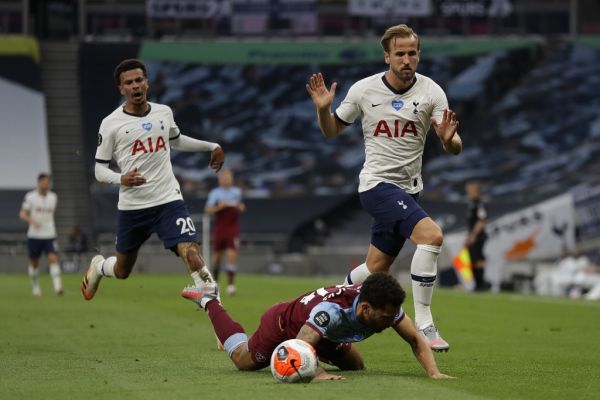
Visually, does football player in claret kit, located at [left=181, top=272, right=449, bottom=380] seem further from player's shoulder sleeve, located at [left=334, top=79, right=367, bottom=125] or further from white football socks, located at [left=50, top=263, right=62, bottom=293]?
white football socks, located at [left=50, top=263, right=62, bottom=293]

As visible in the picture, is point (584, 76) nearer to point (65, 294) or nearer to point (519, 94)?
point (519, 94)

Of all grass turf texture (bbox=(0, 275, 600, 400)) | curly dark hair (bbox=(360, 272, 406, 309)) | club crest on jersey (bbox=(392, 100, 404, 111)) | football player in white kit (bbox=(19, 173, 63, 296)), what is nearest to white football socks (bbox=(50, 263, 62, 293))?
football player in white kit (bbox=(19, 173, 63, 296))

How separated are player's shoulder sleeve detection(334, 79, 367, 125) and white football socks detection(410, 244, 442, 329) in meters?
1.21

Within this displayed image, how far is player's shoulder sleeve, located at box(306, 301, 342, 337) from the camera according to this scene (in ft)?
26.8

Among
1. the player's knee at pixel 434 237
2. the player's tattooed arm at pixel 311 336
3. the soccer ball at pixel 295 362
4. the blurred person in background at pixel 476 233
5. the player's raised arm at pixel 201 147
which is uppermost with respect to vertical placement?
the player's raised arm at pixel 201 147

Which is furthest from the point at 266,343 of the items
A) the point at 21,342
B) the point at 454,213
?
the point at 454,213

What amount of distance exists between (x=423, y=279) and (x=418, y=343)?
128 cm

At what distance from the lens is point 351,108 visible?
1008 cm

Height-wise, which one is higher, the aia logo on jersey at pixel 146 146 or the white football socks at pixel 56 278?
the aia logo on jersey at pixel 146 146

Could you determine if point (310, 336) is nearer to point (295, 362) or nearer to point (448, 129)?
point (295, 362)

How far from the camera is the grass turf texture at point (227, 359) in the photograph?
25.9 feet

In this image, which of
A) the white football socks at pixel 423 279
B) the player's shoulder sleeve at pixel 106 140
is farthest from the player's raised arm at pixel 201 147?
the white football socks at pixel 423 279

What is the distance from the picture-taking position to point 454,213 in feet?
130

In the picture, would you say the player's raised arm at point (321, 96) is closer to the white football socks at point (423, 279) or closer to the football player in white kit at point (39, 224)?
the white football socks at point (423, 279)
